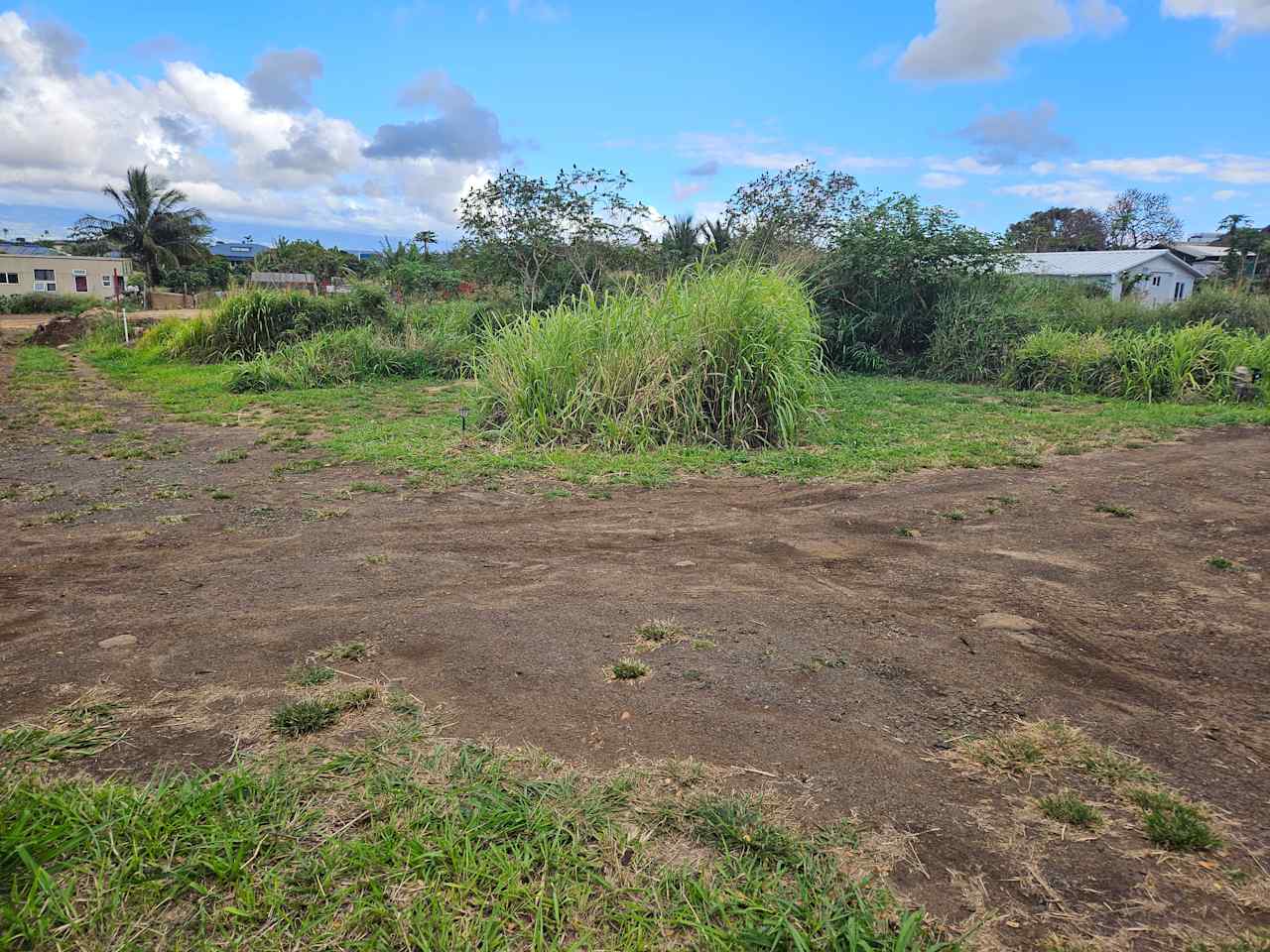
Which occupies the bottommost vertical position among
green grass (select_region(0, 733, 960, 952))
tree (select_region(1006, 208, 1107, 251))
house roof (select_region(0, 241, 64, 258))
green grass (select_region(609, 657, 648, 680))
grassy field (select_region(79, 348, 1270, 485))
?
green grass (select_region(0, 733, 960, 952))

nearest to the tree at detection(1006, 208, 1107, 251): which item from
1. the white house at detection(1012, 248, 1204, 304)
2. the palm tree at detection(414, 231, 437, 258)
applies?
the white house at detection(1012, 248, 1204, 304)

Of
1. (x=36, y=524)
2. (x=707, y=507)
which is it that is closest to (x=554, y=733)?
(x=707, y=507)

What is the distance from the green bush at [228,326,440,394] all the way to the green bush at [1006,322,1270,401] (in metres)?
9.80

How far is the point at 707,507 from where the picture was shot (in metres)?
4.97

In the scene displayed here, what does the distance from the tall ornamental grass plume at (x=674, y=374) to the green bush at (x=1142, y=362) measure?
5.80 meters

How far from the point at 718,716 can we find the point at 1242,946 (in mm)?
1294

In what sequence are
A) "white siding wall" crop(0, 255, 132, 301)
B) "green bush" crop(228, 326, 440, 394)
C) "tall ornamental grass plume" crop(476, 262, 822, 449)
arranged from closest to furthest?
1. "tall ornamental grass plume" crop(476, 262, 822, 449)
2. "green bush" crop(228, 326, 440, 394)
3. "white siding wall" crop(0, 255, 132, 301)

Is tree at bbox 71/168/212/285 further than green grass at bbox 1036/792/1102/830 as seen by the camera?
Yes

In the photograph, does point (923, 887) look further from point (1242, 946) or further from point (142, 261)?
point (142, 261)

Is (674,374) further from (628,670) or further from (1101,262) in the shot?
(1101,262)

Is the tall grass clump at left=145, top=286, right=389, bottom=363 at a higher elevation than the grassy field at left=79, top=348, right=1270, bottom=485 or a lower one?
higher

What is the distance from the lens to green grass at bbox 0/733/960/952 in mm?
1550

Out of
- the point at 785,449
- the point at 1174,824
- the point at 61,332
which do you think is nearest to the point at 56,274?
the point at 61,332

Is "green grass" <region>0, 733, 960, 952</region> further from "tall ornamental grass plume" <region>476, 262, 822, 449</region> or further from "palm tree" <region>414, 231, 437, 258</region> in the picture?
"palm tree" <region>414, 231, 437, 258</region>
